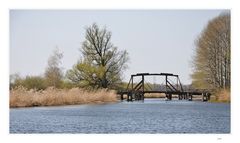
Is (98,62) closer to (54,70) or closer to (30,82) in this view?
(54,70)

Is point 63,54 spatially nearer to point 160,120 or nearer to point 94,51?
point 94,51

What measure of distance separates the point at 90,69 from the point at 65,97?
481mm

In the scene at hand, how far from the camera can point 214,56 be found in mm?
11266

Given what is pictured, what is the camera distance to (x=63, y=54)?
36.6 ft

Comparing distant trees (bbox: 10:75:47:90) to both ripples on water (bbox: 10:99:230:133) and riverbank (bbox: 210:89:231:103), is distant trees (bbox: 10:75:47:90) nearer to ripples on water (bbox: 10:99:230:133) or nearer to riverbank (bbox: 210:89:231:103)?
ripples on water (bbox: 10:99:230:133)

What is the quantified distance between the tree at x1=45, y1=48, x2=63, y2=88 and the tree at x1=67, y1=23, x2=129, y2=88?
139 millimetres

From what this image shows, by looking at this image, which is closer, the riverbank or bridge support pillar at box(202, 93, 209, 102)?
the riverbank

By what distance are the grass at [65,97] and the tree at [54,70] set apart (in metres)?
0.12

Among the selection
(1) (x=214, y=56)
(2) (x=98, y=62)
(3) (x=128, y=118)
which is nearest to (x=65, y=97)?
(2) (x=98, y=62)

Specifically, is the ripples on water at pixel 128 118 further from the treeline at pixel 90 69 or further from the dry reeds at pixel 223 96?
the treeline at pixel 90 69

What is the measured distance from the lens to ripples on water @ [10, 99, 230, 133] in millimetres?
10969

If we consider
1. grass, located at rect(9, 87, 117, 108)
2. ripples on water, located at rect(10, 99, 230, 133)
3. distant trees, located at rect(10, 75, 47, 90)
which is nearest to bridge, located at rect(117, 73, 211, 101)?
ripples on water, located at rect(10, 99, 230, 133)

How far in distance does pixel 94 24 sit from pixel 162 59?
97cm
